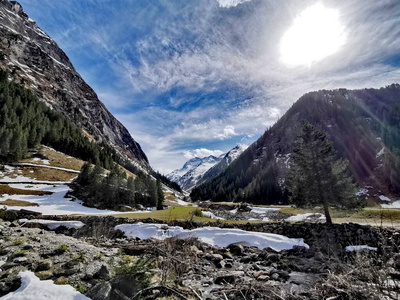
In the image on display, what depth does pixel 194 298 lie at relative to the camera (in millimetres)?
4527

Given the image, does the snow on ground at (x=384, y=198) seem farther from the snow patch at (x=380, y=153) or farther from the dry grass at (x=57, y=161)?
the dry grass at (x=57, y=161)

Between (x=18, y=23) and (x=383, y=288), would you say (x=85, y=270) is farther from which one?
(x=18, y=23)

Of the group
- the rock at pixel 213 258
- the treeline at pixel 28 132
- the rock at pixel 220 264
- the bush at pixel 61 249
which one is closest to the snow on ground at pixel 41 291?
the bush at pixel 61 249

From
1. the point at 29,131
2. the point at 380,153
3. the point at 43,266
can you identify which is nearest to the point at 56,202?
the point at 43,266

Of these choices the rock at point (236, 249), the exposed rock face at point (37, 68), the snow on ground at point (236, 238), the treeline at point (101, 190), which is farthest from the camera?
the exposed rock face at point (37, 68)

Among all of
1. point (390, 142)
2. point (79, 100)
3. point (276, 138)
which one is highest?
point (79, 100)

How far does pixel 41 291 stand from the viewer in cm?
500

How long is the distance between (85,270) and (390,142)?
17835 centimetres

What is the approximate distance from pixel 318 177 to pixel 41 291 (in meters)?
21.7

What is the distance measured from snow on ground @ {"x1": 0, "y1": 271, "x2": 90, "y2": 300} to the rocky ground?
250mm

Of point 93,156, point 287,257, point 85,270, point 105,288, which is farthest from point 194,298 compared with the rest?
point 93,156

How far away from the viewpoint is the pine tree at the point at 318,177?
19062mm

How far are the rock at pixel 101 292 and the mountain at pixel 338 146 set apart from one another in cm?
11544

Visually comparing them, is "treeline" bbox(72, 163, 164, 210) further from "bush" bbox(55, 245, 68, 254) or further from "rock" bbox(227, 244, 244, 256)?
"bush" bbox(55, 245, 68, 254)
